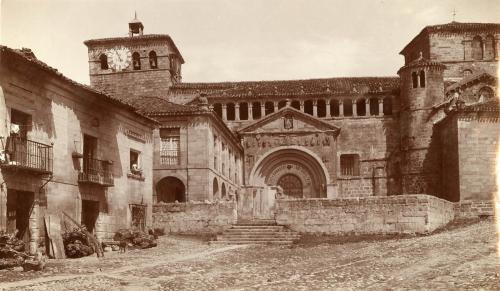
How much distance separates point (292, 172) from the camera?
42.3 m

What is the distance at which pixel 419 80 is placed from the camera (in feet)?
130

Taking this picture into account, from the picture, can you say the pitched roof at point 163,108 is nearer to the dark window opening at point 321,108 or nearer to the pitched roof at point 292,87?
the pitched roof at point 292,87

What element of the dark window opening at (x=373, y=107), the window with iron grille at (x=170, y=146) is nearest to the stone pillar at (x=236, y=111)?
the dark window opening at (x=373, y=107)

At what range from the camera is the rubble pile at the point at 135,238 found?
21.0 metres

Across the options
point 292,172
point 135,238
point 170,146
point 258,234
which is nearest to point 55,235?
point 135,238

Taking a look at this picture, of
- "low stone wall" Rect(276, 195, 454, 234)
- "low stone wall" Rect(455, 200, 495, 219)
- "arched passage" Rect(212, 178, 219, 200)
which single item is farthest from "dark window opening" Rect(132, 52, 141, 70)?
"low stone wall" Rect(455, 200, 495, 219)

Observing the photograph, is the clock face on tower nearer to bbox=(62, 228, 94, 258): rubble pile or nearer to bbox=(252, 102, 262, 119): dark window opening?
bbox=(252, 102, 262, 119): dark window opening

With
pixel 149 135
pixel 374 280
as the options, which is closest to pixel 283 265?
pixel 374 280

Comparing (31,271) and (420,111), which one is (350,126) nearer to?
(420,111)

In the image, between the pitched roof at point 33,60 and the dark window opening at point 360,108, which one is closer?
the pitched roof at point 33,60

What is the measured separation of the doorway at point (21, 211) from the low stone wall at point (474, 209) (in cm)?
1689

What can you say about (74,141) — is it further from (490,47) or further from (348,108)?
(490,47)

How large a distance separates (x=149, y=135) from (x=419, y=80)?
20929 millimetres

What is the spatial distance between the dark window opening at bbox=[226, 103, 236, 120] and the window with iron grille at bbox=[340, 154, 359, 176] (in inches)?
325
